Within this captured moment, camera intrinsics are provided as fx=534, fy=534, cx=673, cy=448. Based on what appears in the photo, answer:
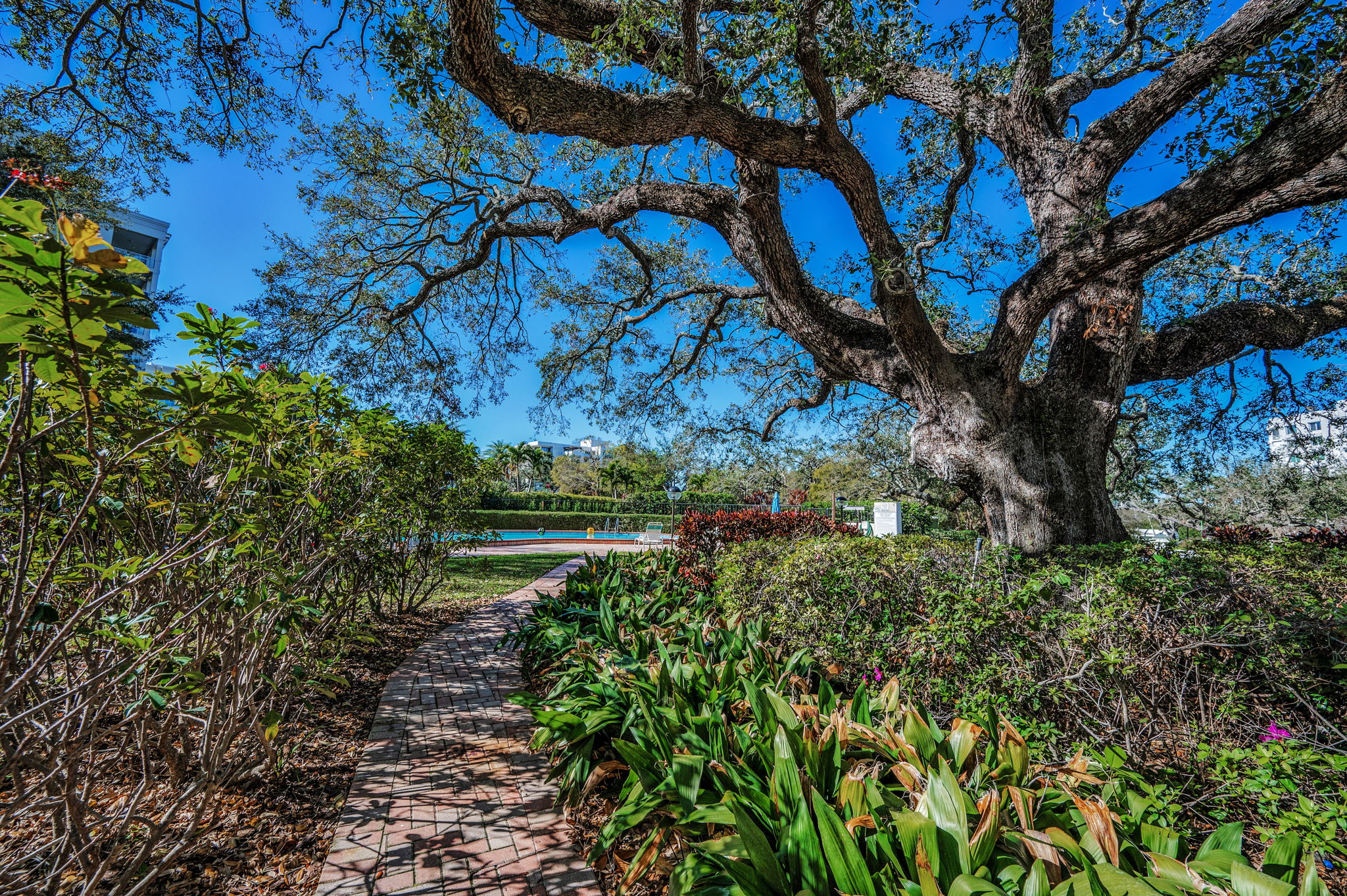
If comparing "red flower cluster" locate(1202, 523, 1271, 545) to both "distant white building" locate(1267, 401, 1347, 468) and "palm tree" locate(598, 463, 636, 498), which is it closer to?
"distant white building" locate(1267, 401, 1347, 468)

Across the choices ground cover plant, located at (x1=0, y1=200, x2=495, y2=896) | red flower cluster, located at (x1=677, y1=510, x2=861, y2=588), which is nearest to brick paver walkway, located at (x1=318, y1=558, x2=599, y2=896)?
ground cover plant, located at (x1=0, y1=200, x2=495, y2=896)

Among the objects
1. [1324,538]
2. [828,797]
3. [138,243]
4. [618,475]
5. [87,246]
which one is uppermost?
[138,243]

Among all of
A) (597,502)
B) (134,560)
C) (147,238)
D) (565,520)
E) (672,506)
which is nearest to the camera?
(134,560)

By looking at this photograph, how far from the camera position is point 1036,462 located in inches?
189

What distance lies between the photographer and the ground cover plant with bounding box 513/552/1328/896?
138 cm

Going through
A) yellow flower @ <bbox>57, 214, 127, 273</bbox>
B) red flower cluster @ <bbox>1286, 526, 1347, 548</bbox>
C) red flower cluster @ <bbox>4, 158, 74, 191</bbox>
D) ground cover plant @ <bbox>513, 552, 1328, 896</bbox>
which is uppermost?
red flower cluster @ <bbox>4, 158, 74, 191</bbox>

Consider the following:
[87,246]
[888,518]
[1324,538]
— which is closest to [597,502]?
[888,518]

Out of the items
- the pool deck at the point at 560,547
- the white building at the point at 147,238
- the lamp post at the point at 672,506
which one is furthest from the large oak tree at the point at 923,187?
the white building at the point at 147,238

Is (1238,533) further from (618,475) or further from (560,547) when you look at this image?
(618,475)

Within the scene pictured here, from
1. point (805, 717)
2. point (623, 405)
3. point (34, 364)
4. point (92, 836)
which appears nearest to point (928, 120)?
point (623, 405)

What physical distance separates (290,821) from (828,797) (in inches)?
96.8

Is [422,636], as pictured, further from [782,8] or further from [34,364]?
[782,8]

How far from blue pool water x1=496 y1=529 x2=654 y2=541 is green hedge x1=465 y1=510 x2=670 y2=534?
18cm

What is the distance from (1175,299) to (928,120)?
449cm
